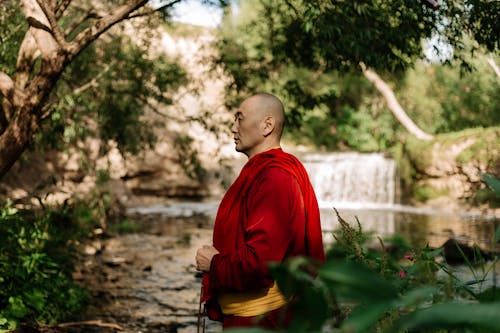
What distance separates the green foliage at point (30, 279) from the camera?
5574 mm

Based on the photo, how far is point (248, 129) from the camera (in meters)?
2.54

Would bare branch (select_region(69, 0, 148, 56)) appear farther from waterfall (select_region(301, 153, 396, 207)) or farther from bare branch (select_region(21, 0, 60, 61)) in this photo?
waterfall (select_region(301, 153, 396, 207))

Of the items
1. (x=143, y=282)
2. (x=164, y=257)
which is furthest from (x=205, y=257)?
(x=164, y=257)

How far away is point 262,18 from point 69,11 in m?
3.75

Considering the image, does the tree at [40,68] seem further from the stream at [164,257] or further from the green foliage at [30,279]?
the stream at [164,257]

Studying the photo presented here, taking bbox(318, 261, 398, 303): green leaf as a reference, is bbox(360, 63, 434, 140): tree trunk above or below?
above

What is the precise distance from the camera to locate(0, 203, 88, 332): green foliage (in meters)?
5.57

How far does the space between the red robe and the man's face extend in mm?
84

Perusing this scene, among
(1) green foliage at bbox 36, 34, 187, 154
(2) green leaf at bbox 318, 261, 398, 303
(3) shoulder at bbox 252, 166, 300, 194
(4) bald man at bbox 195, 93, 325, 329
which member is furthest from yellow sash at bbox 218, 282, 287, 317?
(1) green foliage at bbox 36, 34, 187, 154

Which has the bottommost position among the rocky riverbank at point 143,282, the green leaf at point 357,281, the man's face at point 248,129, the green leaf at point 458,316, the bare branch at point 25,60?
the rocky riverbank at point 143,282

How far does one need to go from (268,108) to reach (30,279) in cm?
449

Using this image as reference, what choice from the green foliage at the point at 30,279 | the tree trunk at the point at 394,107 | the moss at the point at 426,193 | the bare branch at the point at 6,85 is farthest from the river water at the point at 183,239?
the bare branch at the point at 6,85

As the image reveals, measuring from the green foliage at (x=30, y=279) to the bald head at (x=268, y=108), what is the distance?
3544 millimetres

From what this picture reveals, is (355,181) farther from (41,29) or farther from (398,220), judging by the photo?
(41,29)
